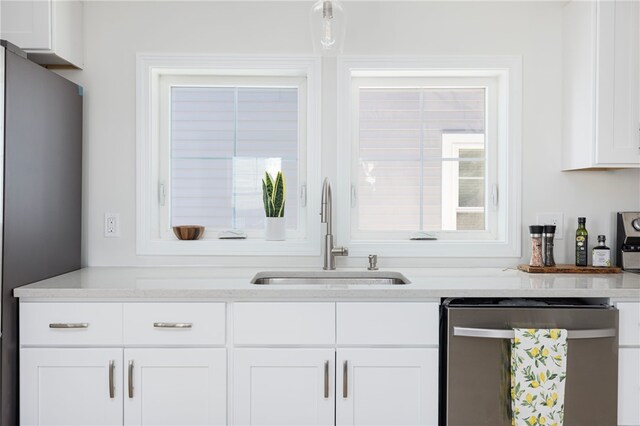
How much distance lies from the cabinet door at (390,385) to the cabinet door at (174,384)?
0.45 metres

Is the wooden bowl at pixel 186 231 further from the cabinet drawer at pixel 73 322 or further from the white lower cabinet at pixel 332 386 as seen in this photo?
the white lower cabinet at pixel 332 386

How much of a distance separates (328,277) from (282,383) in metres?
0.65

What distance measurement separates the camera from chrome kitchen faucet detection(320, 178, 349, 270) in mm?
2396

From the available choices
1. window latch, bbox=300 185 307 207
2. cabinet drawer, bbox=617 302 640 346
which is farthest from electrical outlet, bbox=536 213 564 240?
window latch, bbox=300 185 307 207

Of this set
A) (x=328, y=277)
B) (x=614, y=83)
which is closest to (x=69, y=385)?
(x=328, y=277)

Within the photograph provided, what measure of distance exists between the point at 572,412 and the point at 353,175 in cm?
138

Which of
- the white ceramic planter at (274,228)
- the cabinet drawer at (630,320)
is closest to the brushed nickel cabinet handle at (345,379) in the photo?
the white ceramic planter at (274,228)

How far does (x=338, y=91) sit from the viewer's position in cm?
251

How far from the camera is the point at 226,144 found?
2.66 m

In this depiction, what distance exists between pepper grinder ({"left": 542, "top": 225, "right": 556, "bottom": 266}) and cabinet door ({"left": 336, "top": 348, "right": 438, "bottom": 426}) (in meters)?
0.86

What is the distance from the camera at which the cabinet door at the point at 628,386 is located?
190 centimetres

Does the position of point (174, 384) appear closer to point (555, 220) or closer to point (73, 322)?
point (73, 322)

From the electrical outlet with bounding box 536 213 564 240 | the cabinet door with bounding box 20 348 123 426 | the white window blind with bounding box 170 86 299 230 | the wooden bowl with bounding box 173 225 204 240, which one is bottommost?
the cabinet door with bounding box 20 348 123 426

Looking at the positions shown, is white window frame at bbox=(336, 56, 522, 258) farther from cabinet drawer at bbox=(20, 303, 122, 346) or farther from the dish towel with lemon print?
cabinet drawer at bbox=(20, 303, 122, 346)
